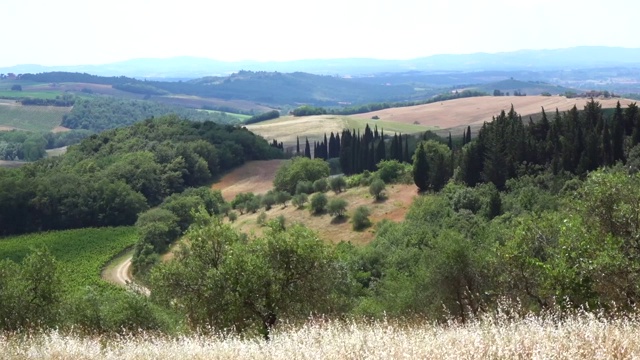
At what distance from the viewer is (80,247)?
75.0m

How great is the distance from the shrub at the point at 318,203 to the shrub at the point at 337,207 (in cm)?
235

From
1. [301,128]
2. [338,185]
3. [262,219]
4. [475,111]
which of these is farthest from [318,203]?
[475,111]

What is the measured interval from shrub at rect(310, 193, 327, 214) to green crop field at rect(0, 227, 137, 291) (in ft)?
75.2

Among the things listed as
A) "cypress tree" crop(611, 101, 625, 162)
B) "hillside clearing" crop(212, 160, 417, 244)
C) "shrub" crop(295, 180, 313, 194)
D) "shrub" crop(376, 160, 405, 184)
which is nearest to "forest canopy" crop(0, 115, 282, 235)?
"hillside clearing" crop(212, 160, 417, 244)

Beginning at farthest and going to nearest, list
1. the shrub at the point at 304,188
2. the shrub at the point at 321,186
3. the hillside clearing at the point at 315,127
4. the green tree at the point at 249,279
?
1. the hillside clearing at the point at 315,127
2. the shrub at the point at 304,188
3. the shrub at the point at 321,186
4. the green tree at the point at 249,279

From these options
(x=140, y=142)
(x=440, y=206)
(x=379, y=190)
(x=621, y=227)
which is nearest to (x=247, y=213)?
(x=379, y=190)

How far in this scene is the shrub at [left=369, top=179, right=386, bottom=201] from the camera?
215ft

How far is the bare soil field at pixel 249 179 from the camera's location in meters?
99.0

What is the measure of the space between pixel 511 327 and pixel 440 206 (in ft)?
144

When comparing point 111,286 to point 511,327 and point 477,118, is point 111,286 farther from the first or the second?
point 477,118

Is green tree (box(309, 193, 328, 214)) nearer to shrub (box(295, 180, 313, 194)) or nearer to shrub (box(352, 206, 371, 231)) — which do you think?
shrub (box(352, 206, 371, 231))

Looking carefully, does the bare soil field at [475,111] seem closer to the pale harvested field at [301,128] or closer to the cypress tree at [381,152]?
the pale harvested field at [301,128]

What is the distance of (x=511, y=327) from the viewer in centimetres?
1013

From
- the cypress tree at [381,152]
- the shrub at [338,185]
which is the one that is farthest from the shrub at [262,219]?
the cypress tree at [381,152]
